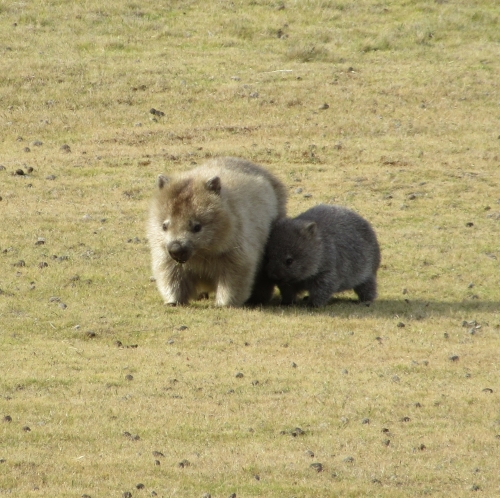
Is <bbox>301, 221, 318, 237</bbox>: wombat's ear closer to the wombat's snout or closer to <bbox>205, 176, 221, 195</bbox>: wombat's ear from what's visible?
<bbox>205, 176, 221, 195</bbox>: wombat's ear

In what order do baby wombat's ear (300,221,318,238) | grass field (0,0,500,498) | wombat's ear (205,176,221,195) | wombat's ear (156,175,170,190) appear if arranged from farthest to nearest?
baby wombat's ear (300,221,318,238) < wombat's ear (156,175,170,190) < wombat's ear (205,176,221,195) < grass field (0,0,500,498)

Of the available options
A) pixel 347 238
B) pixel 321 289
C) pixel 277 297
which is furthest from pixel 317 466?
pixel 277 297

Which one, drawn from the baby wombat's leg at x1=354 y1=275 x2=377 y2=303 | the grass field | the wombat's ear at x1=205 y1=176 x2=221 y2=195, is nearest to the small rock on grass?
the grass field

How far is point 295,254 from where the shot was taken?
43.3 ft

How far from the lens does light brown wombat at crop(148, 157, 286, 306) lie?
40.6ft

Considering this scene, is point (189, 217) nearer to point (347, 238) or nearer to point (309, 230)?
point (309, 230)

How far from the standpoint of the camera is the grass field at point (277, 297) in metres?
8.48

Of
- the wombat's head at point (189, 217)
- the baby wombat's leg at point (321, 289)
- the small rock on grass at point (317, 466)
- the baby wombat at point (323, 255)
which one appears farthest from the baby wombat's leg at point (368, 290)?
the small rock on grass at point (317, 466)

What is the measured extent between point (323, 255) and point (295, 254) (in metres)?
0.46

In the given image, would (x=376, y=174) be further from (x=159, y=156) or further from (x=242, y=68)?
(x=242, y=68)

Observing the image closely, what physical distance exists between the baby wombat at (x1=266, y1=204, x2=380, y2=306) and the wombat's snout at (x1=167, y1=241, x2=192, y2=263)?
1574mm

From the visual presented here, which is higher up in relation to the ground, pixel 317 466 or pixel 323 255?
pixel 323 255

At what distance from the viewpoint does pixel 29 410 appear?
9211mm

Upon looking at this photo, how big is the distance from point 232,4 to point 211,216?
21.4 metres
